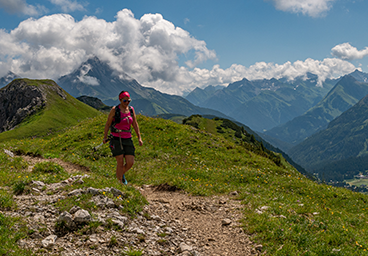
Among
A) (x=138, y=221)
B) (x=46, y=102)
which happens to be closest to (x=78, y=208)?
(x=138, y=221)

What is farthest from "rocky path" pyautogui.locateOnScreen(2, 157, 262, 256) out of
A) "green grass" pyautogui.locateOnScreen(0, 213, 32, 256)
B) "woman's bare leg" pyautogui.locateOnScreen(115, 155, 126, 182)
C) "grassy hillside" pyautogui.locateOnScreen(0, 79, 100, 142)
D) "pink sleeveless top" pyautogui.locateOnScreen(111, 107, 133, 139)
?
"grassy hillside" pyautogui.locateOnScreen(0, 79, 100, 142)

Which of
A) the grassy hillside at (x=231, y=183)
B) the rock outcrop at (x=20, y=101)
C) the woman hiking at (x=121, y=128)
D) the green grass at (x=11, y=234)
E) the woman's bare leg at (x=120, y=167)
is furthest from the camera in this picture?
the rock outcrop at (x=20, y=101)

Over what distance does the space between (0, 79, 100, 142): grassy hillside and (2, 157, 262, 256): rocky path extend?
469 ft

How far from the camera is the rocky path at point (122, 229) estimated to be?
5980 mm

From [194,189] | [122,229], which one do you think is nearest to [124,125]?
[122,229]

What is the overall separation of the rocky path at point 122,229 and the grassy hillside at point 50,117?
143 metres

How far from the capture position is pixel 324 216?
9.55m

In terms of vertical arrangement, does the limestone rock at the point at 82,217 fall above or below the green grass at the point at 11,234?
above

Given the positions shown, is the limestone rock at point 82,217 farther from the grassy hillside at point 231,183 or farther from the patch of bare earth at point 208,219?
the patch of bare earth at point 208,219

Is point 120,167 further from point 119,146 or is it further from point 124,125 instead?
point 124,125

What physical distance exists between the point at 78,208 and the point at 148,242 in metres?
2.38

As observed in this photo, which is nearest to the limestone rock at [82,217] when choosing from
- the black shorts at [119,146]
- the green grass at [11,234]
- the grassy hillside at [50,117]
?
the green grass at [11,234]


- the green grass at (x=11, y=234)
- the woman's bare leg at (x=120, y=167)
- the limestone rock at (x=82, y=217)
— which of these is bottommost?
the green grass at (x=11, y=234)

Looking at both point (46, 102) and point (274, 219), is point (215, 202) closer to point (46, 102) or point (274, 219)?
point (274, 219)
